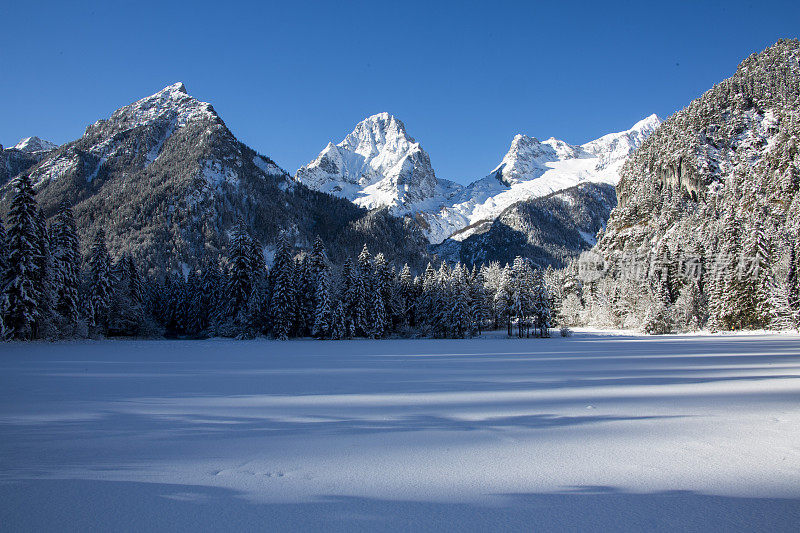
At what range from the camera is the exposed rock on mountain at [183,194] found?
128 meters

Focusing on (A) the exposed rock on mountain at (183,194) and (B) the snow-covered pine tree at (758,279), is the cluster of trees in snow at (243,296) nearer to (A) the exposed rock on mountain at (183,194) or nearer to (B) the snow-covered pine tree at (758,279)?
(B) the snow-covered pine tree at (758,279)

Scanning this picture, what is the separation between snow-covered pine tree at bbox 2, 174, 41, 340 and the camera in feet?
89.9

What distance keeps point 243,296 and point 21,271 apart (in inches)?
729

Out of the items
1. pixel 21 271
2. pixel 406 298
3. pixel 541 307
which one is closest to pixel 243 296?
pixel 21 271

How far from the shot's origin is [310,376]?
12438mm

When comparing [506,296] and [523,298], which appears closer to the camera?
[523,298]

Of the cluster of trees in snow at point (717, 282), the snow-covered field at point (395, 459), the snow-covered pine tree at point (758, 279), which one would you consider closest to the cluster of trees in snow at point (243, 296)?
the cluster of trees in snow at point (717, 282)

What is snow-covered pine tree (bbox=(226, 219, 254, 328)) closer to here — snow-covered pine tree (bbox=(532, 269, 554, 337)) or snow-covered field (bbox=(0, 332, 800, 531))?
snow-covered field (bbox=(0, 332, 800, 531))

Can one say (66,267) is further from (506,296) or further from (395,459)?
(506,296)

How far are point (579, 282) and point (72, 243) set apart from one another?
93.8m

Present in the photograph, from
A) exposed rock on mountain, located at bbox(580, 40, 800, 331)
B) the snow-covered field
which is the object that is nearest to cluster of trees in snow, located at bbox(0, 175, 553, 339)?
exposed rock on mountain, located at bbox(580, 40, 800, 331)

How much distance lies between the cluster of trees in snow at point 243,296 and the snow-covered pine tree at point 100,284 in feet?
0.34

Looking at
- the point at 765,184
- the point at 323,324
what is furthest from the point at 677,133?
the point at 323,324

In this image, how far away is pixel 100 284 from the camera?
3975 centimetres
